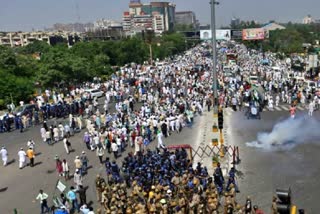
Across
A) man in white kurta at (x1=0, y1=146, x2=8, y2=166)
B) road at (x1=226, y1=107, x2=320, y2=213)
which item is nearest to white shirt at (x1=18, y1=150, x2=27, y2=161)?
man in white kurta at (x1=0, y1=146, x2=8, y2=166)

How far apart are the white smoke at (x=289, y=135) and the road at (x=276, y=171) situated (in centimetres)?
48

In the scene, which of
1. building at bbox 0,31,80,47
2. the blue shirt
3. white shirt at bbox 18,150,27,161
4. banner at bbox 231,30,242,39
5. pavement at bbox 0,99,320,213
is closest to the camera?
the blue shirt

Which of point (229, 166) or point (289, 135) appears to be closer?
point (229, 166)

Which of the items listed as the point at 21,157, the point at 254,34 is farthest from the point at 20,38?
the point at 21,157

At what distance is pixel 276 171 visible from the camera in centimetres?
1984

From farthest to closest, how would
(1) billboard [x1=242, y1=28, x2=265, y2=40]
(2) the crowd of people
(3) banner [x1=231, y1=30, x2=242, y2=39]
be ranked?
1. (3) banner [x1=231, y1=30, x2=242, y2=39]
2. (1) billboard [x1=242, y1=28, x2=265, y2=40]
3. (2) the crowd of people

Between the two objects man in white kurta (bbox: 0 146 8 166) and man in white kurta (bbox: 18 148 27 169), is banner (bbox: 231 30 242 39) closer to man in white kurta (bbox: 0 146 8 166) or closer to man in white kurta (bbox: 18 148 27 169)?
man in white kurta (bbox: 0 146 8 166)

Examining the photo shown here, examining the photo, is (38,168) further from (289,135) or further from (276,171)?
(289,135)

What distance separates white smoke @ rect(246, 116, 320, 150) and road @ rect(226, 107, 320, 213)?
1.57 feet

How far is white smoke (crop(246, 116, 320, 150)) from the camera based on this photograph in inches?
953

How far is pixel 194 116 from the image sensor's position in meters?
32.2

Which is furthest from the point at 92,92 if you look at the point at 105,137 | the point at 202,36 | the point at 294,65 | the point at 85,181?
the point at 294,65

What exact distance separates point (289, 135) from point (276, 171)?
251 inches

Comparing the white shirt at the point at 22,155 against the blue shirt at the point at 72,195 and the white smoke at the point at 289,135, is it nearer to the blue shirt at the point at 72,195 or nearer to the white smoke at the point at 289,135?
the blue shirt at the point at 72,195
